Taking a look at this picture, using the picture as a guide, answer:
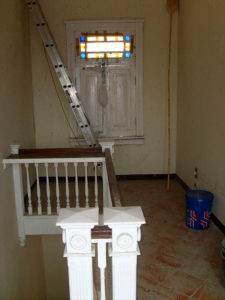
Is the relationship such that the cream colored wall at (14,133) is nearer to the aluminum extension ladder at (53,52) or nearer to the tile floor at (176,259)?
the aluminum extension ladder at (53,52)

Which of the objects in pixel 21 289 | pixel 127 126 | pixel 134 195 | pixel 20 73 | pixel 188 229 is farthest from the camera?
pixel 127 126

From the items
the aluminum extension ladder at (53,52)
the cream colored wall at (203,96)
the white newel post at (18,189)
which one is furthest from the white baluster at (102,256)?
the aluminum extension ladder at (53,52)

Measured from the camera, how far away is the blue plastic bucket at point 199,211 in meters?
3.38

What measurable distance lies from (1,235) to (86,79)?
10.4ft

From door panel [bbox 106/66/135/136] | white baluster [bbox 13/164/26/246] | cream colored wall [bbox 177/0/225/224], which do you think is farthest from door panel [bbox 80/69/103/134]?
white baluster [bbox 13/164/26/246]

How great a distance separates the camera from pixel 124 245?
124 cm

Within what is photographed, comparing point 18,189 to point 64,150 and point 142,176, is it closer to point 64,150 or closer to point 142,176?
point 64,150

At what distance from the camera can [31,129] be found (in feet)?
16.7

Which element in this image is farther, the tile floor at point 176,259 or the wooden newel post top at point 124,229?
the tile floor at point 176,259

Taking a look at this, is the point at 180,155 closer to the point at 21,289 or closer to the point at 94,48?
the point at 94,48

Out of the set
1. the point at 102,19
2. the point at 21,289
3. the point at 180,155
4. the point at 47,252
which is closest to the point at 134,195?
the point at 180,155

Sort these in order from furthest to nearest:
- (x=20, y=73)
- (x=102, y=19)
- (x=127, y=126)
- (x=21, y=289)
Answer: (x=127, y=126), (x=102, y=19), (x=20, y=73), (x=21, y=289)

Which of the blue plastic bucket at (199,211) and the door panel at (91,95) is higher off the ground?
the door panel at (91,95)

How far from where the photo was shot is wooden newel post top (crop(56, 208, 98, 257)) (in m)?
1.19
